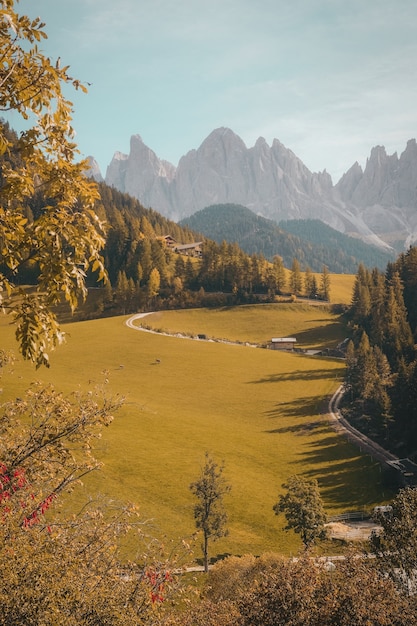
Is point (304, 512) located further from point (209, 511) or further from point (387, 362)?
point (387, 362)

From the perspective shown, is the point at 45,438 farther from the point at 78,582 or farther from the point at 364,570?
the point at 364,570

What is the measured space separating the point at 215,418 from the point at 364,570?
61.9 m

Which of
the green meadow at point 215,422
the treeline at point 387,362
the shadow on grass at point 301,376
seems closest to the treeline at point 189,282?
the green meadow at point 215,422

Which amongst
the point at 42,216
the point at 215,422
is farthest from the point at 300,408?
the point at 42,216

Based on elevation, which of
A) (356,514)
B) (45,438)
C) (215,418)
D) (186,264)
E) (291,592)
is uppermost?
(186,264)

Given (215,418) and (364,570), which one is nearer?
(364,570)

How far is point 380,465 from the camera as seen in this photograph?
216 feet

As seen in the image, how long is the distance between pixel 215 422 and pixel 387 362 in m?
42.6

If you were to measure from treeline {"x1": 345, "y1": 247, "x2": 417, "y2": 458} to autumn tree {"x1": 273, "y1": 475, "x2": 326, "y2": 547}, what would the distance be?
2938cm

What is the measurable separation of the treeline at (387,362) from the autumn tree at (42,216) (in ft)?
235

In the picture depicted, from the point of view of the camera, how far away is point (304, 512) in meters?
44.9

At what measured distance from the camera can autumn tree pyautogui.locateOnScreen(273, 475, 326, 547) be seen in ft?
146

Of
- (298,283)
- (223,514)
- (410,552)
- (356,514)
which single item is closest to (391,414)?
(356,514)

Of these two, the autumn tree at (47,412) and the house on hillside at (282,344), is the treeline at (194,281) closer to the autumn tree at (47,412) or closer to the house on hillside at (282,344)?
the house on hillside at (282,344)
